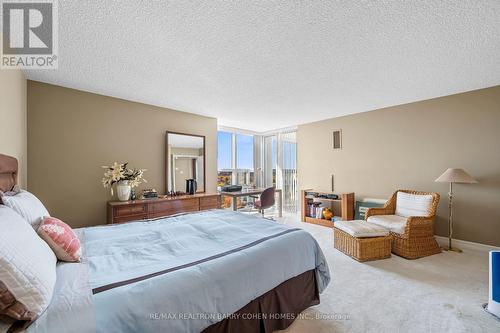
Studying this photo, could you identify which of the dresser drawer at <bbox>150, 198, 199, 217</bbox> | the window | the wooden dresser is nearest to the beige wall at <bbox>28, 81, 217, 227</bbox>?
the wooden dresser

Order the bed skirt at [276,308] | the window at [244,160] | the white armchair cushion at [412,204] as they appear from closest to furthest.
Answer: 1. the bed skirt at [276,308]
2. the white armchair cushion at [412,204]
3. the window at [244,160]

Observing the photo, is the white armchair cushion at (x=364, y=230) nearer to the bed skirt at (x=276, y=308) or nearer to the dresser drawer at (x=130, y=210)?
the bed skirt at (x=276, y=308)

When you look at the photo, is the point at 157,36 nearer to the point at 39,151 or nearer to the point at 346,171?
the point at 39,151

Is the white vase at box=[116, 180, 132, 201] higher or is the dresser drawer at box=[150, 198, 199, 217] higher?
the white vase at box=[116, 180, 132, 201]

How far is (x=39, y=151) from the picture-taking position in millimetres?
2803

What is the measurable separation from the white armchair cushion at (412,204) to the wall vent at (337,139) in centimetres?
162

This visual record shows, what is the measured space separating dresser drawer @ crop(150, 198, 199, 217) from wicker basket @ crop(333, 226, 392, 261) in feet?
8.52

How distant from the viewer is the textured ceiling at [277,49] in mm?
1585

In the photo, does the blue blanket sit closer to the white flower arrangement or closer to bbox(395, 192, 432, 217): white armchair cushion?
the white flower arrangement

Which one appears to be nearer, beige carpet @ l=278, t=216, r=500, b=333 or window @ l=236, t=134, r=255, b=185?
beige carpet @ l=278, t=216, r=500, b=333

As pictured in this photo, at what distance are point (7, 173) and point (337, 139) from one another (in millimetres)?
5163

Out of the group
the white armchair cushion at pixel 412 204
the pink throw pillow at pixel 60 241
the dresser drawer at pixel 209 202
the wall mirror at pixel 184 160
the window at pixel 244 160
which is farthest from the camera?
the window at pixel 244 160

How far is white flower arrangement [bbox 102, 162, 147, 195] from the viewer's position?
318 centimetres

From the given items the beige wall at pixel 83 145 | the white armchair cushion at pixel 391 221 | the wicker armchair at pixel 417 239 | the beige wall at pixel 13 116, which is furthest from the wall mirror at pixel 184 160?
the wicker armchair at pixel 417 239
